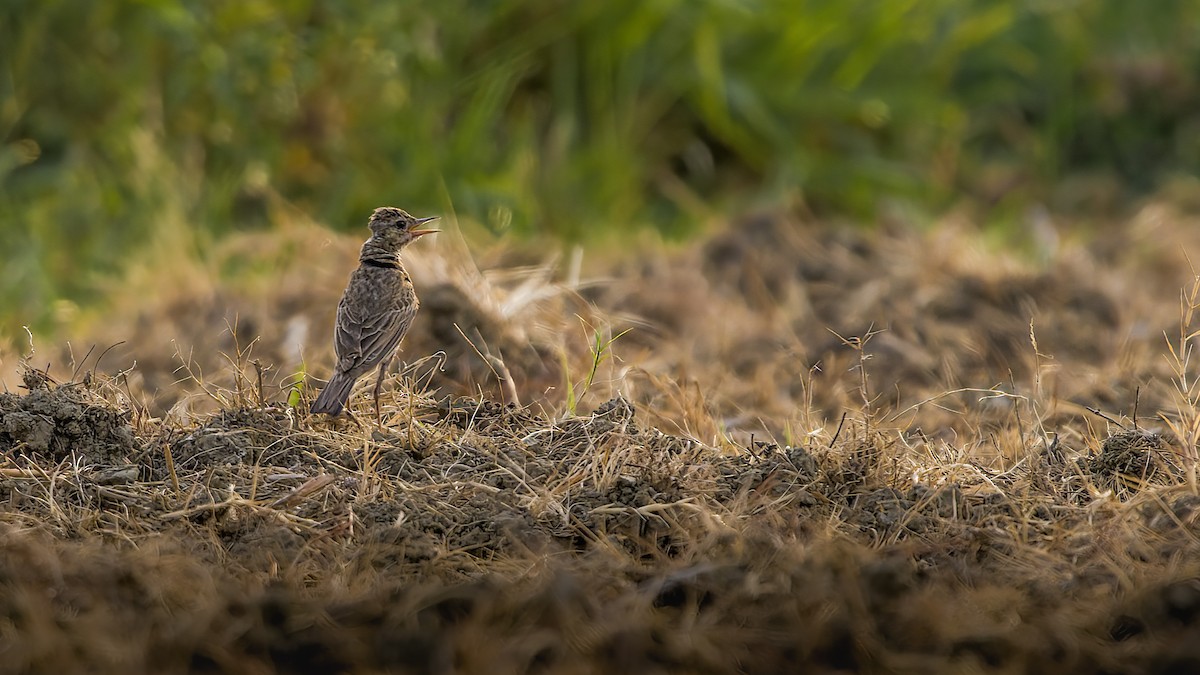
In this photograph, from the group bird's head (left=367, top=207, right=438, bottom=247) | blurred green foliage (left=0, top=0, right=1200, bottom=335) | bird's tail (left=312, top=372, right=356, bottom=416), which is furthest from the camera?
blurred green foliage (left=0, top=0, right=1200, bottom=335)

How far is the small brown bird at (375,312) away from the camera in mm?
3211

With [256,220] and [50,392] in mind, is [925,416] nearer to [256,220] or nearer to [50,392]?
[50,392]

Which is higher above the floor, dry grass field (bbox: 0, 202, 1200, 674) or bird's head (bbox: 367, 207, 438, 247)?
bird's head (bbox: 367, 207, 438, 247)

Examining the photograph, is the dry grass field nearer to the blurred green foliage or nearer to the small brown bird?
the small brown bird

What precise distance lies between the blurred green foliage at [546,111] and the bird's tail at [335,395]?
2487 millimetres

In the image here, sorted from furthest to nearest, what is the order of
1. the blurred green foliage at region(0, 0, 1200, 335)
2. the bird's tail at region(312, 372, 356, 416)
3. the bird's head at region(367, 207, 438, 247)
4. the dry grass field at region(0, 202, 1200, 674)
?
the blurred green foliage at region(0, 0, 1200, 335), the bird's head at region(367, 207, 438, 247), the bird's tail at region(312, 372, 356, 416), the dry grass field at region(0, 202, 1200, 674)

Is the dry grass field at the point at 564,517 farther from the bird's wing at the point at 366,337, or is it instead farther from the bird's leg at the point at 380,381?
the bird's wing at the point at 366,337

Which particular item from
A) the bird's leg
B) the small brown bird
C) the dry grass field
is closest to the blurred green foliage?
the dry grass field

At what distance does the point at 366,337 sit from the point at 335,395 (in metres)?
0.14

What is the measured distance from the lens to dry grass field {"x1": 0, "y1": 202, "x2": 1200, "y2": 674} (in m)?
2.25

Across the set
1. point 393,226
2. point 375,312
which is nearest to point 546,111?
point 393,226

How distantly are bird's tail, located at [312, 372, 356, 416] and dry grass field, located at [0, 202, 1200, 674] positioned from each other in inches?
2.4

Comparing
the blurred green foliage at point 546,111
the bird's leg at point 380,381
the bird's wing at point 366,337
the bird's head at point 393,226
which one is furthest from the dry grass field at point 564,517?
the blurred green foliage at point 546,111

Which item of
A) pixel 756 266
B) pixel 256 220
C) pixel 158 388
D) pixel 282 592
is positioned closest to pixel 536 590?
pixel 282 592
